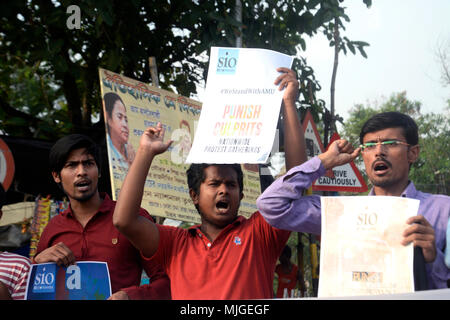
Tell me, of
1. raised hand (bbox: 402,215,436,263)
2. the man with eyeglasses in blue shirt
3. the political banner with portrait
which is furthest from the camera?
the political banner with portrait

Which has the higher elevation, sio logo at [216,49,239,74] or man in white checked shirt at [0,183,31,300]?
sio logo at [216,49,239,74]

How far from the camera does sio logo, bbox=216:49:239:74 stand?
272cm

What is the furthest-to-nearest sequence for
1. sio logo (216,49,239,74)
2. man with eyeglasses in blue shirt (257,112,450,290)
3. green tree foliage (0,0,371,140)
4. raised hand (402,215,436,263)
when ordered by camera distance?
green tree foliage (0,0,371,140) → sio logo (216,49,239,74) → man with eyeglasses in blue shirt (257,112,450,290) → raised hand (402,215,436,263)

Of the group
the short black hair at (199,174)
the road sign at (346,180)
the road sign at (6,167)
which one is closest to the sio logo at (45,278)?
the short black hair at (199,174)

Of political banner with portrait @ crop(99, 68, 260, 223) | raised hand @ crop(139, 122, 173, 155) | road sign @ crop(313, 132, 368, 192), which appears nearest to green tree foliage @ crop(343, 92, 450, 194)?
road sign @ crop(313, 132, 368, 192)

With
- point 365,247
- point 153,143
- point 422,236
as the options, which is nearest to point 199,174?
point 153,143

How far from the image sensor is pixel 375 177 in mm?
2297

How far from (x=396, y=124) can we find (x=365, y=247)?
0.57 meters

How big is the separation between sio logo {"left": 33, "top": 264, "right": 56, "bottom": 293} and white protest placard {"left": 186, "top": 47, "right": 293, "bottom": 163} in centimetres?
79

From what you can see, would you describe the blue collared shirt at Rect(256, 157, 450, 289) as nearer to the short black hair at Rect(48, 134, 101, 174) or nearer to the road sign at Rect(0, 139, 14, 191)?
the short black hair at Rect(48, 134, 101, 174)
